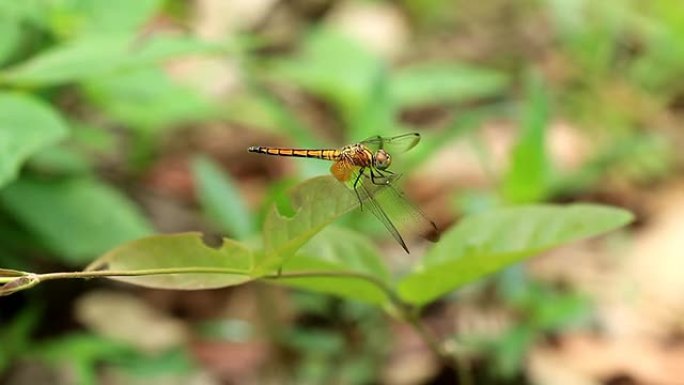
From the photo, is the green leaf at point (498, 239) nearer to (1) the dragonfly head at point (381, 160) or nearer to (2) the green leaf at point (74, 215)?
(1) the dragonfly head at point (381, 160)

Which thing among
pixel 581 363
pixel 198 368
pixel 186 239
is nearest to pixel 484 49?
pixel 581 363

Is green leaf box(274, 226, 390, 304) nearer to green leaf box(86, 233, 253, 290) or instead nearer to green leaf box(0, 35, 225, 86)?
green leaf box(86, 233, 253, 290)

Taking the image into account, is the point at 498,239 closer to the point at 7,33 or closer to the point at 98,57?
the point at 98,57

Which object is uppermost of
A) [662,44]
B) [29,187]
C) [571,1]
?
[571,1]

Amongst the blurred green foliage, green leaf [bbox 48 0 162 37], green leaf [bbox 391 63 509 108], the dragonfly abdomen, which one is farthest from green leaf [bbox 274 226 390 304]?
green leaf [bbox 391 63 509 108]

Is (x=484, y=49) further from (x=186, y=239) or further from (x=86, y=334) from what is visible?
(x=186, y=239)
